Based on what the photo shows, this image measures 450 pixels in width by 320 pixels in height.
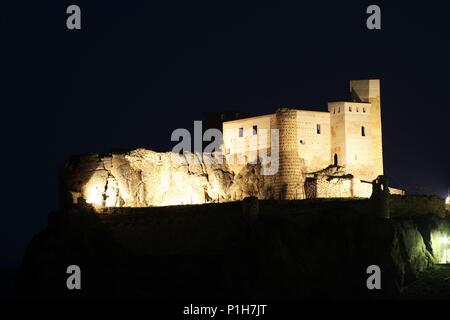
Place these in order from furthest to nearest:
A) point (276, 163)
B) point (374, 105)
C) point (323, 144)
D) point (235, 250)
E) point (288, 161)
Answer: point (374, 105)
point (323, 144)
point (276, 163)
point (288, 161)
point (235, 250)

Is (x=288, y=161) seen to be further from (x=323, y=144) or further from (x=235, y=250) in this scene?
(x=235, y=250)

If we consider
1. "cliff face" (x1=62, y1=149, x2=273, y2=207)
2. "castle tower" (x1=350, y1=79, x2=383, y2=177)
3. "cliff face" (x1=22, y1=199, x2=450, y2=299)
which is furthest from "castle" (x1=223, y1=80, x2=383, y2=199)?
"cliff face" (x1=22, y1=199, x2=450, y2=299)

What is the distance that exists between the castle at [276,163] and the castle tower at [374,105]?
87 millimetres

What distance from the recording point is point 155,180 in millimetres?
85312

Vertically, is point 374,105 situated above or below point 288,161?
above

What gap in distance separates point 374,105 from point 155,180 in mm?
20471

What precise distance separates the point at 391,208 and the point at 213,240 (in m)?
14.2

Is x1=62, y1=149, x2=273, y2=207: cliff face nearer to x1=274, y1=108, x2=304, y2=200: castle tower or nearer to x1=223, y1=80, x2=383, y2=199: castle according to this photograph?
x1=274, y1=108, x2=304, y2=200: castle tower

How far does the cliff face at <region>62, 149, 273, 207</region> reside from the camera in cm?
8050

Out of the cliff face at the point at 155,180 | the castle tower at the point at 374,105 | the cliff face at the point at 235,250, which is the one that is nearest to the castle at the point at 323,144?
the castle tower at the point at 374,105

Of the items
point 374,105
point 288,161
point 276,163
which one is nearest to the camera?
point 288,161

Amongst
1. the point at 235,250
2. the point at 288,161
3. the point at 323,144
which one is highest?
the point at 323,144

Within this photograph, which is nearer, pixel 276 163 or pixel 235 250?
pixel 235 250

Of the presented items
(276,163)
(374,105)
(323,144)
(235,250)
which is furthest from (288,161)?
(235,250)
